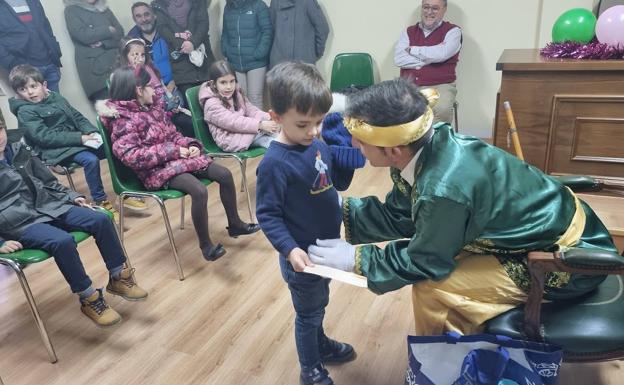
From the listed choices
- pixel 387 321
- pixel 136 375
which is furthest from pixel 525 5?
pixel 136 375

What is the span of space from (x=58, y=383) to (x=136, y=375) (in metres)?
0.27

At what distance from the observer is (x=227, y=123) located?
267 centimetres

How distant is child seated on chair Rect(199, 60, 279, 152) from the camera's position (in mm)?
2668

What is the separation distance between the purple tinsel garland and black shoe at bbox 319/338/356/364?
165 cm

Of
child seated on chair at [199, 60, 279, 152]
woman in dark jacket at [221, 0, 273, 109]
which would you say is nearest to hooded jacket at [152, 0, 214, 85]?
woman in dark jacket at [221, 0, 273, 109]

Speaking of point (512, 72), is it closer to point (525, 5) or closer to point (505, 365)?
point (505, 365)

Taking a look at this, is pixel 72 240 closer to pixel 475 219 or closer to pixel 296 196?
pixel 296 196

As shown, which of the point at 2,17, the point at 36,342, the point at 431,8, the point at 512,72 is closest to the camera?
the point at 36,342

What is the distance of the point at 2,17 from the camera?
11.0 feet

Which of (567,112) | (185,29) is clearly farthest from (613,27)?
(185,29)

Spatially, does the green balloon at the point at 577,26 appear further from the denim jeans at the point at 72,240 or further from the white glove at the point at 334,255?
the denim jeans at the point at 72,240

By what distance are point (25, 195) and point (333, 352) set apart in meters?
1.34

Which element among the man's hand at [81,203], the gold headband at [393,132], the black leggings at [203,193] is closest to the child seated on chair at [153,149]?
the black leggings at [203,193]

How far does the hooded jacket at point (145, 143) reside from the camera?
217 centimetres
